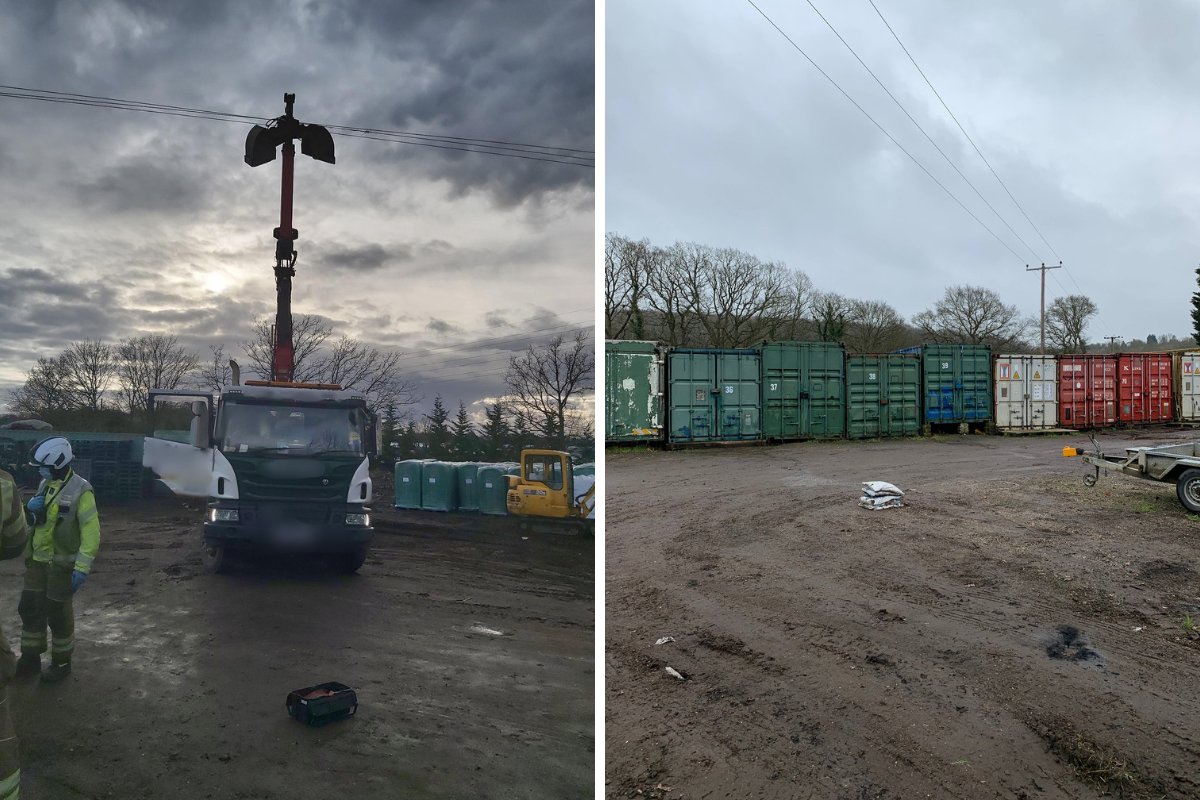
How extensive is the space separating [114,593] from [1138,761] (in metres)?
3.36

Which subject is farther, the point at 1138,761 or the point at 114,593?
the point at 1138,761

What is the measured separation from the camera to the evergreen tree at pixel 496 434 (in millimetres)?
1744

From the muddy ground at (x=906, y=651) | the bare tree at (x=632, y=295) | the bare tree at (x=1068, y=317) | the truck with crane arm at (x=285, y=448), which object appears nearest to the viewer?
the truck with crane arm at (x=285, y=448)

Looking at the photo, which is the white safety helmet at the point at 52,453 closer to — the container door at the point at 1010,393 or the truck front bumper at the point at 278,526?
the truck front bumper at the point at 278,526

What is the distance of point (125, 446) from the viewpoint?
165 cm

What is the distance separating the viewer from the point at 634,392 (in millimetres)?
12445

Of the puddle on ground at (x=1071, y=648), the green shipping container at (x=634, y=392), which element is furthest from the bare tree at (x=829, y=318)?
the puddle on ground at (x=1071, y=648)

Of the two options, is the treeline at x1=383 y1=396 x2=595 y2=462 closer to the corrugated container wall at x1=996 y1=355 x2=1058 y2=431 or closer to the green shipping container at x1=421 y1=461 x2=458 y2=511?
the green shipping container at x1=421 y1=461 x2=458 y2=511

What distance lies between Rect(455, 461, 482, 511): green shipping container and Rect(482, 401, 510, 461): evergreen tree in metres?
0.09

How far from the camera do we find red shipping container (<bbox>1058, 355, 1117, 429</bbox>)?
15.9 m

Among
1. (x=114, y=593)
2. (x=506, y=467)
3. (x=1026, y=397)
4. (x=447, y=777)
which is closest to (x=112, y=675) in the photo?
(x=114, y=593)

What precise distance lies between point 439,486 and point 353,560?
0.30m

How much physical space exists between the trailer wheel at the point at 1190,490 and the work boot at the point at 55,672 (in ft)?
28.3

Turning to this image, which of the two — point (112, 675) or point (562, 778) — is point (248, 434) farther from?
point (562, 778)
